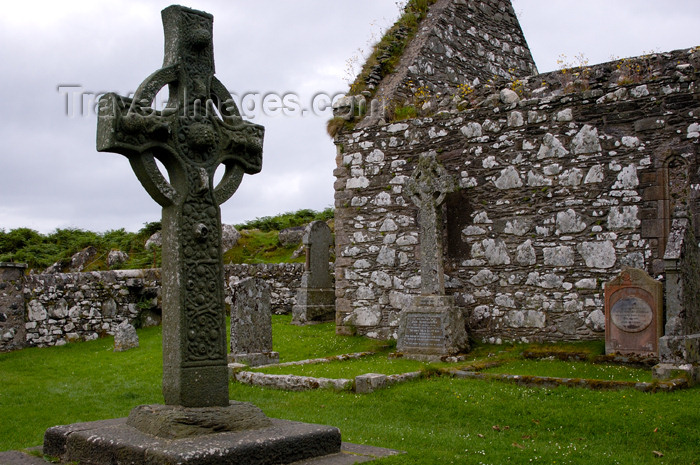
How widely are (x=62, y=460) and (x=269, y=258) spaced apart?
56.5 feet

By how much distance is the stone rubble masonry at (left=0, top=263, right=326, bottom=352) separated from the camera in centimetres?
1351

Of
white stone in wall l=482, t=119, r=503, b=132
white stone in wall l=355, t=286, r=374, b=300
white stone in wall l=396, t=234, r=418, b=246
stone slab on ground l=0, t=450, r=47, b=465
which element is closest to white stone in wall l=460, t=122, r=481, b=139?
white stone in wall l=482, t=119, r=503, b=132

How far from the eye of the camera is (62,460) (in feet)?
15.2

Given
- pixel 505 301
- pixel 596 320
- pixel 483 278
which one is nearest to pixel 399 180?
pixel 483 278

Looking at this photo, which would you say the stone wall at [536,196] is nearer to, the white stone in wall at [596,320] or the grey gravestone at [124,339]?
the white stone in wall at [596,320]

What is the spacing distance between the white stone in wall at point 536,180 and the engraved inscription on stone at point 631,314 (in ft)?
8.19

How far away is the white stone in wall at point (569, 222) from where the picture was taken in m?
11.1

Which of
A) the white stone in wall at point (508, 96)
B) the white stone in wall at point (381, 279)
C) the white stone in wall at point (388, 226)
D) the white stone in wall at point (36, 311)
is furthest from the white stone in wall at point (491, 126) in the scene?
the white stone in wall at point (36, 311)

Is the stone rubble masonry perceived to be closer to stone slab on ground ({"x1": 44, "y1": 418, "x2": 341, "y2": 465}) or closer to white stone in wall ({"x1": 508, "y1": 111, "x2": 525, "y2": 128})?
white stone in wall ({"x1": 508, "y1": 111, "x2": 525, "y2": 128})

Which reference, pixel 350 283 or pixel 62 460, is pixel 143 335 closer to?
pixel 350 283

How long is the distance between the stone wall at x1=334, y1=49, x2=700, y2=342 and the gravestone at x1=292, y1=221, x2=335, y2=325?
2.92 metres

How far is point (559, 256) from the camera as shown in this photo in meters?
11.2

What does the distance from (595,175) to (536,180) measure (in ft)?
3.25

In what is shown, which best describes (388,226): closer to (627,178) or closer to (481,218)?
(481,218)
